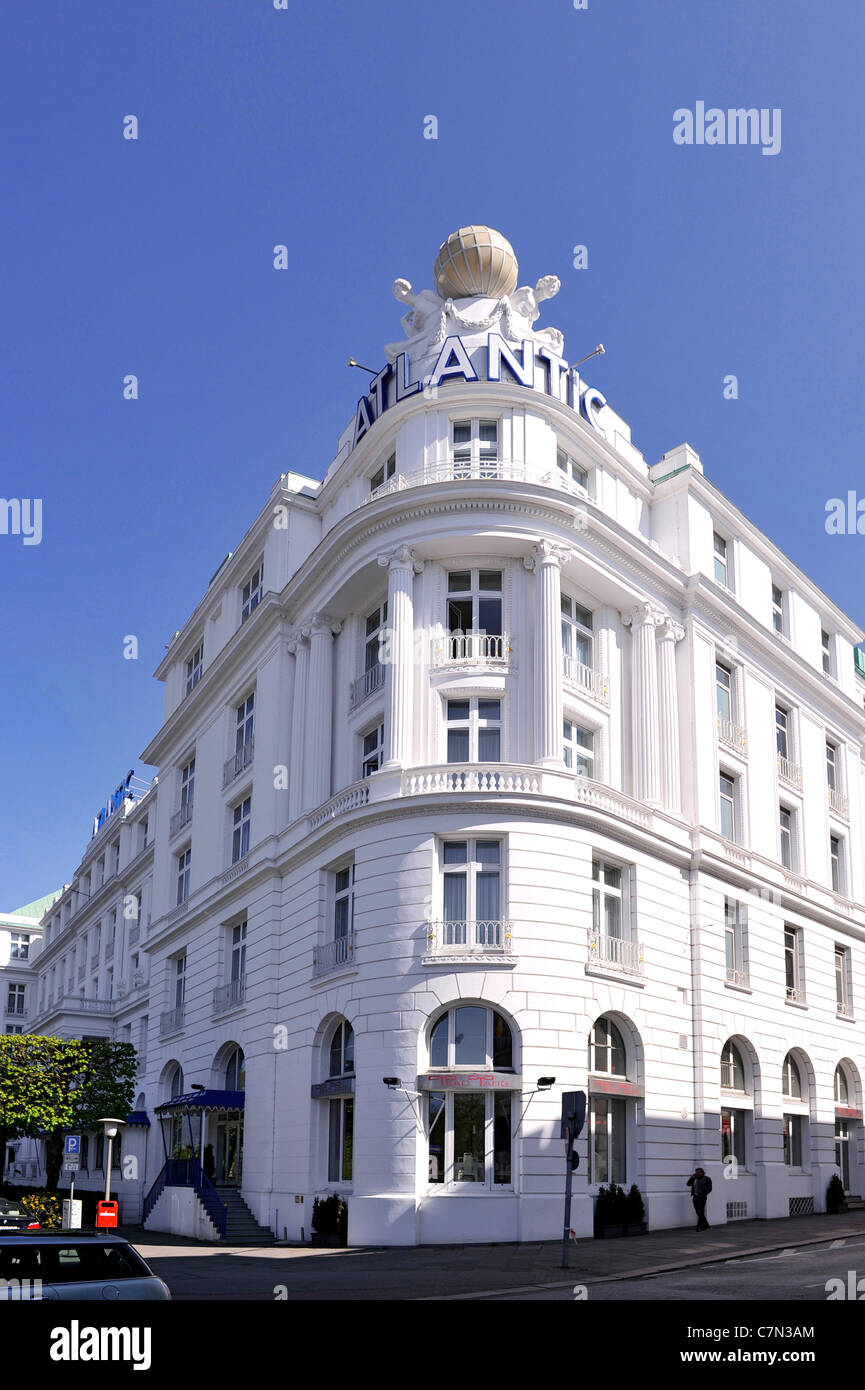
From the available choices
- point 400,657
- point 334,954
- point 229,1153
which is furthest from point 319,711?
point 229,1153

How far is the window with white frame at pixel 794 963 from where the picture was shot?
41.6 meters

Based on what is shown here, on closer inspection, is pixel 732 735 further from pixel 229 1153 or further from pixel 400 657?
pixel 229 1153

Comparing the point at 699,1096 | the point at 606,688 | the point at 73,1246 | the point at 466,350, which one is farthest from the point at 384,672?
the point at 73,1246

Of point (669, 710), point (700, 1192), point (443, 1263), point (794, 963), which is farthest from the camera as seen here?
Result: point (794, 963)

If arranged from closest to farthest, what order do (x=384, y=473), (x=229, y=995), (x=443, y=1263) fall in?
1. (x=443, y=1263)
2. (x=384, y=473)
3. (x=229, y=995)

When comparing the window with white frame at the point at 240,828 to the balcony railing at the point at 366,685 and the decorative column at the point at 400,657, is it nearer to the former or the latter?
the balcony railing at the point at 366,685

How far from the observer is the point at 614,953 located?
3316cm

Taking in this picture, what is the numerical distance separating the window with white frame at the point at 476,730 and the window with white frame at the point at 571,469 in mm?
7797

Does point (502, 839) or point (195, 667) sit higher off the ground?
point (195, 667)

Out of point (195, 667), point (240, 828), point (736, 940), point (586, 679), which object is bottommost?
point (736, 940)

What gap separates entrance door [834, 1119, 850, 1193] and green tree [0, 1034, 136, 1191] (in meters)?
25.3

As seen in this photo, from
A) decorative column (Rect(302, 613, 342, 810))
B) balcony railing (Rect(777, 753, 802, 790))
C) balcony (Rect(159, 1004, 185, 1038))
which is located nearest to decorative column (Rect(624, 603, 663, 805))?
balcony railing (Rect(777, 753, 802, 790))

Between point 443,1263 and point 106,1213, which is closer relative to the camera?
point 106,1213

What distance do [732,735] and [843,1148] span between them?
49.2ft
